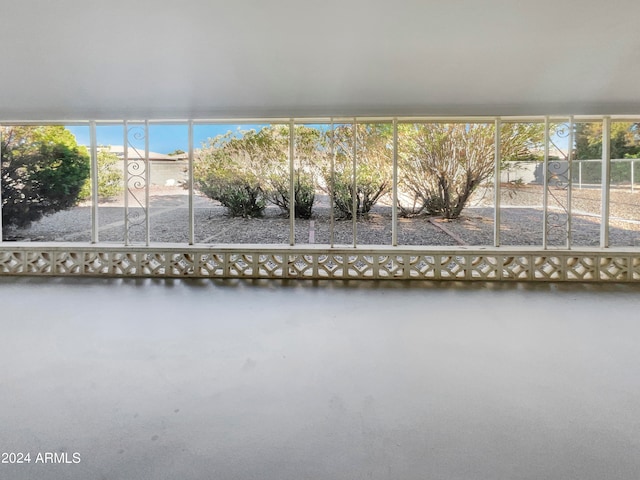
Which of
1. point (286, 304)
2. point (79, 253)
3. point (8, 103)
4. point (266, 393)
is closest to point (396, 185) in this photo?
point (286, 304)

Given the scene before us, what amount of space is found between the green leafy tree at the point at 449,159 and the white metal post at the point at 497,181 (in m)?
0.06

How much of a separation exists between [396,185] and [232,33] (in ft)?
9.50

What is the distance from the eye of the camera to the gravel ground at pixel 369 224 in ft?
16.0

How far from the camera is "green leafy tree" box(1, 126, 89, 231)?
5195 mm

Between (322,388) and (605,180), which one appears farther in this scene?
(605,180)

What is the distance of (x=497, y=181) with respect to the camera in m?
4.90

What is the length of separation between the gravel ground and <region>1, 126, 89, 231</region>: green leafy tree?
21cm

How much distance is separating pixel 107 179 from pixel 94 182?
0.63 feet

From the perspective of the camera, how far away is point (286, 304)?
3840 millimetres

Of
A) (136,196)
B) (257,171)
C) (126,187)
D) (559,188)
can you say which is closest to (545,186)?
(559,188)

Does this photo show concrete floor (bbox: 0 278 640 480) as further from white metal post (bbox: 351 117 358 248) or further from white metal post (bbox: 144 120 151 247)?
white metal post (bbox: 144 120 151 247)

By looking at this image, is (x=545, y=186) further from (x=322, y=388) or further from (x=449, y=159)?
(x=322, y=388)

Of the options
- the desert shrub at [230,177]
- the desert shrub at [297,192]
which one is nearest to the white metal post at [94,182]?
the desert shrub at [230,177]

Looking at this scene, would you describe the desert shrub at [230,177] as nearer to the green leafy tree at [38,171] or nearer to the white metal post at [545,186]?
the green leafy tree at [38,171]
